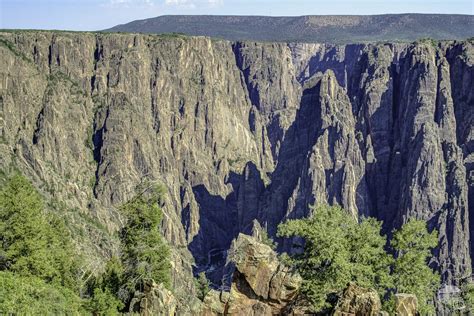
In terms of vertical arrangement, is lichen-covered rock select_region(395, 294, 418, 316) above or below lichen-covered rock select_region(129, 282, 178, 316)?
above

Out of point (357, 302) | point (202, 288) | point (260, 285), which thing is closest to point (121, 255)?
point (260, 285)

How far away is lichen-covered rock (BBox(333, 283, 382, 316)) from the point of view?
4103 cm

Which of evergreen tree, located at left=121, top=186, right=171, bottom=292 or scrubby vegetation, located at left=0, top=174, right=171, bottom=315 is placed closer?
scrubby vegetation, located at left=0, top=174, right=171, bottom=315

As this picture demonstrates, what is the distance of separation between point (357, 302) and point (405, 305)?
438 centimetres

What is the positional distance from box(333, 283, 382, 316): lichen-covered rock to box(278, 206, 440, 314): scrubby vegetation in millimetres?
1634

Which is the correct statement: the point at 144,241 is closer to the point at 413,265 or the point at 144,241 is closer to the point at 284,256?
the point at 284,256

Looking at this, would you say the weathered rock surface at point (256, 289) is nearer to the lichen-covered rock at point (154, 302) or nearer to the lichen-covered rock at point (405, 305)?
the lichen-covered rock at point (154, 302)

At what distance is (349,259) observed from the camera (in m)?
49.3

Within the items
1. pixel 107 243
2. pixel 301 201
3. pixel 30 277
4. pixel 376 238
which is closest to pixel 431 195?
pixel 301 201

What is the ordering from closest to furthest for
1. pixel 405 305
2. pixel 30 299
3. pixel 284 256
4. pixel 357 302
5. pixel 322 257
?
pixel 30 299 < pixel 357 302 < pixel 405 305 < pixel 322 257 < pixel 284 256

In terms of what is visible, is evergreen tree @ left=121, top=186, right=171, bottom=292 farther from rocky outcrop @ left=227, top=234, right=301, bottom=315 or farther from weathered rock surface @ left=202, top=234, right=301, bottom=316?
rocky outcrop @ left=227, top=234, right=301, bottom=315

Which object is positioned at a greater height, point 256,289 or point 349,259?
point 349,259

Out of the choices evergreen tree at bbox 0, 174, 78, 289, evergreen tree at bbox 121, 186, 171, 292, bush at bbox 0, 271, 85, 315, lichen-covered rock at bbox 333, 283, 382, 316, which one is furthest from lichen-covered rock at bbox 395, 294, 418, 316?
evergreen tree at bbox 0, 174, 78, 289

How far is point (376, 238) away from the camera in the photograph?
50.6 metres
